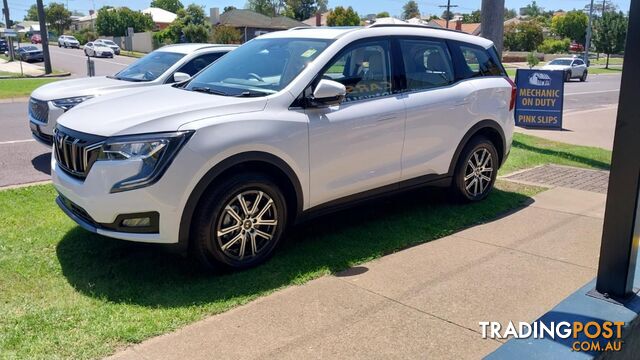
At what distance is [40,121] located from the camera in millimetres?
7715

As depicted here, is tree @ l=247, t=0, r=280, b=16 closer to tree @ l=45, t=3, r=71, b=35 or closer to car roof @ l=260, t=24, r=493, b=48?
tree @ l=45, t=3, r=71, b=35

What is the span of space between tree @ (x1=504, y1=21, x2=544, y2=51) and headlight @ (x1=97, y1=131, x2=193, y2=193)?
7314cm

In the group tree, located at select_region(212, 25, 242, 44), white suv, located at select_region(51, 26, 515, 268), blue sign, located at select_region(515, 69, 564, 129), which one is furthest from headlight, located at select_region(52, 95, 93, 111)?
tree, located at select_region(212, 25, 242, 44)

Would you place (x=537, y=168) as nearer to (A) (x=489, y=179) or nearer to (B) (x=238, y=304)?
(A) (x=489, y=179)

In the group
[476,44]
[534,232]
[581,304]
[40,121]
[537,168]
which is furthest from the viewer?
[537,168]

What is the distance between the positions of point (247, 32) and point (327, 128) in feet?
193

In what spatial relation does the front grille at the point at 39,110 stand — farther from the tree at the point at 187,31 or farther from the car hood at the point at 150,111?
the tree at the point at 187,31

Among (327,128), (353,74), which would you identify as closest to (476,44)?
(353,74)

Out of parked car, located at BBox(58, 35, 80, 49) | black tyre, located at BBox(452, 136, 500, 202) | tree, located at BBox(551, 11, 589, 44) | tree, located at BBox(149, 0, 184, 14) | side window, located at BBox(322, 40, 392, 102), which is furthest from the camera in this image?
tree, located at BBox(149, 0, 184, 14)

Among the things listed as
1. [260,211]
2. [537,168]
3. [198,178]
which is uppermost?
[198,178]

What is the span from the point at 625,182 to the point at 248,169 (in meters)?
2.51

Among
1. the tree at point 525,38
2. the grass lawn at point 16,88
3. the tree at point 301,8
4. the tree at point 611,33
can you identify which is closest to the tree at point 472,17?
the tree at point 301,8

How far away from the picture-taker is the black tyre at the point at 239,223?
400 centimetres

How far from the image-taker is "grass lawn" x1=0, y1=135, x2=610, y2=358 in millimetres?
3396
